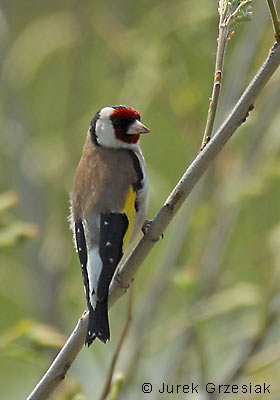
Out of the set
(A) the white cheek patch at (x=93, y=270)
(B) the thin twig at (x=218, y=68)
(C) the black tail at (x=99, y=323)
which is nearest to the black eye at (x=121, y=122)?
(A) the white cheek patch at (x=93, y=270)

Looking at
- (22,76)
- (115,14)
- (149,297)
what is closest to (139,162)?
(149,297)

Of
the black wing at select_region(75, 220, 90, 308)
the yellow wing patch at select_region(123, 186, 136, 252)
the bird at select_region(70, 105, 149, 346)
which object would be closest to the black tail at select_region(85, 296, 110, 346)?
the bird at select_region(70, 105, 149, 346)

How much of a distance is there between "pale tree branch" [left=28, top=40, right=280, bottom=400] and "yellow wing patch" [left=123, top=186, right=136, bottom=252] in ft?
1.15

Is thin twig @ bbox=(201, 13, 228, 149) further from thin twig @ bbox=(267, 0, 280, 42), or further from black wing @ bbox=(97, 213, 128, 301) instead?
black wing @ bbox=(97, 213, 128, 301)

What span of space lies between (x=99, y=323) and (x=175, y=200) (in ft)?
1.18

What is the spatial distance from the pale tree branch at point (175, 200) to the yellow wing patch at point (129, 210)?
1.15ft

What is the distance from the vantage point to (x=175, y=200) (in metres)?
1.48

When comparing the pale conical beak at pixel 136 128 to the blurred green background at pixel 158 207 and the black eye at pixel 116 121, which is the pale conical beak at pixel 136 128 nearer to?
the black eye at pixel 116 121

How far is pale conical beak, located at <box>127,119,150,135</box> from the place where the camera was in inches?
90.4

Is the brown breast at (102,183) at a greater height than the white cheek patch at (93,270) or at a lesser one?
greater

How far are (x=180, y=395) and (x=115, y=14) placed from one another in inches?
81.4

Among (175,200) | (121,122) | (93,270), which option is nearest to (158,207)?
(121,122)

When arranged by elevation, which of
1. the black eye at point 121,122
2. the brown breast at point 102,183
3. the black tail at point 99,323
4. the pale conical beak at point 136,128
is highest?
the black eye at point 121,122

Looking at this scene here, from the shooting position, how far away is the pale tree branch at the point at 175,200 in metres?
1.40
